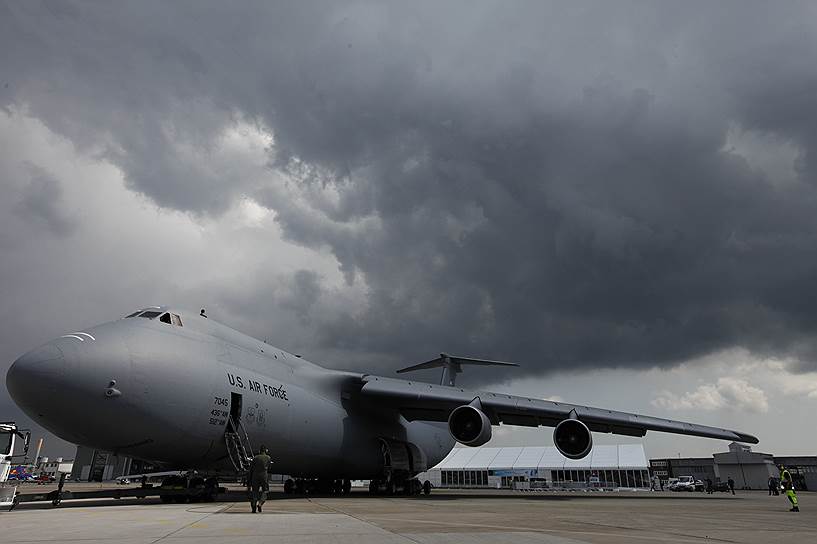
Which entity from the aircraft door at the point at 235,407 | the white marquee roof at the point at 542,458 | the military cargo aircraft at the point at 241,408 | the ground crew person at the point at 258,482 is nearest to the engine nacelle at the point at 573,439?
the military cargo aircraft at the point at 241,408

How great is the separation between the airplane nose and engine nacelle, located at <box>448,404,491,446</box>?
11238 mm

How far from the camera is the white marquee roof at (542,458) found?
47.2m

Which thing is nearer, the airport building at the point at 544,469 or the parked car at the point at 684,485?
the parked car at the point at 684,485

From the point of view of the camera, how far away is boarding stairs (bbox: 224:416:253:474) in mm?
14367

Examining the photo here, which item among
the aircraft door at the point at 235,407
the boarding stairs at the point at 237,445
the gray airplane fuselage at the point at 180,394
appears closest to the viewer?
the gray airplane fuselage at the point at 180,394

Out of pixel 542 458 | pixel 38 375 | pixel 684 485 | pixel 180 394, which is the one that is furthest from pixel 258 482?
pixel 684 485

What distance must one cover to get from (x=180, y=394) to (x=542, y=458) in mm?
43476

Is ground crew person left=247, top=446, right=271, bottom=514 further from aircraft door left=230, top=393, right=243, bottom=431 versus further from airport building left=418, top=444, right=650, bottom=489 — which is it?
airport building left=418, top=444, right=650, bottom=489

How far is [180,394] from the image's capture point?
12984 mm

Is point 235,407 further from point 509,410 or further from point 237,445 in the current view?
point 509,410

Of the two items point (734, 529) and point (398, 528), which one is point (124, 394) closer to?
point (398, 528)

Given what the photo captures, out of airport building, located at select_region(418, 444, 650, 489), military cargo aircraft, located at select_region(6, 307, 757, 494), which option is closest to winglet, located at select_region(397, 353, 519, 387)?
military cargo aircraft, located at select_region(6, 307, 757, 494)

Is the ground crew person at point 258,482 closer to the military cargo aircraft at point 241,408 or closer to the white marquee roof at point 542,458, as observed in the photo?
the military cargo aircraft at point 241,408

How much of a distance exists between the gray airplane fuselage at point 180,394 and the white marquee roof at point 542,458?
97.0ft
